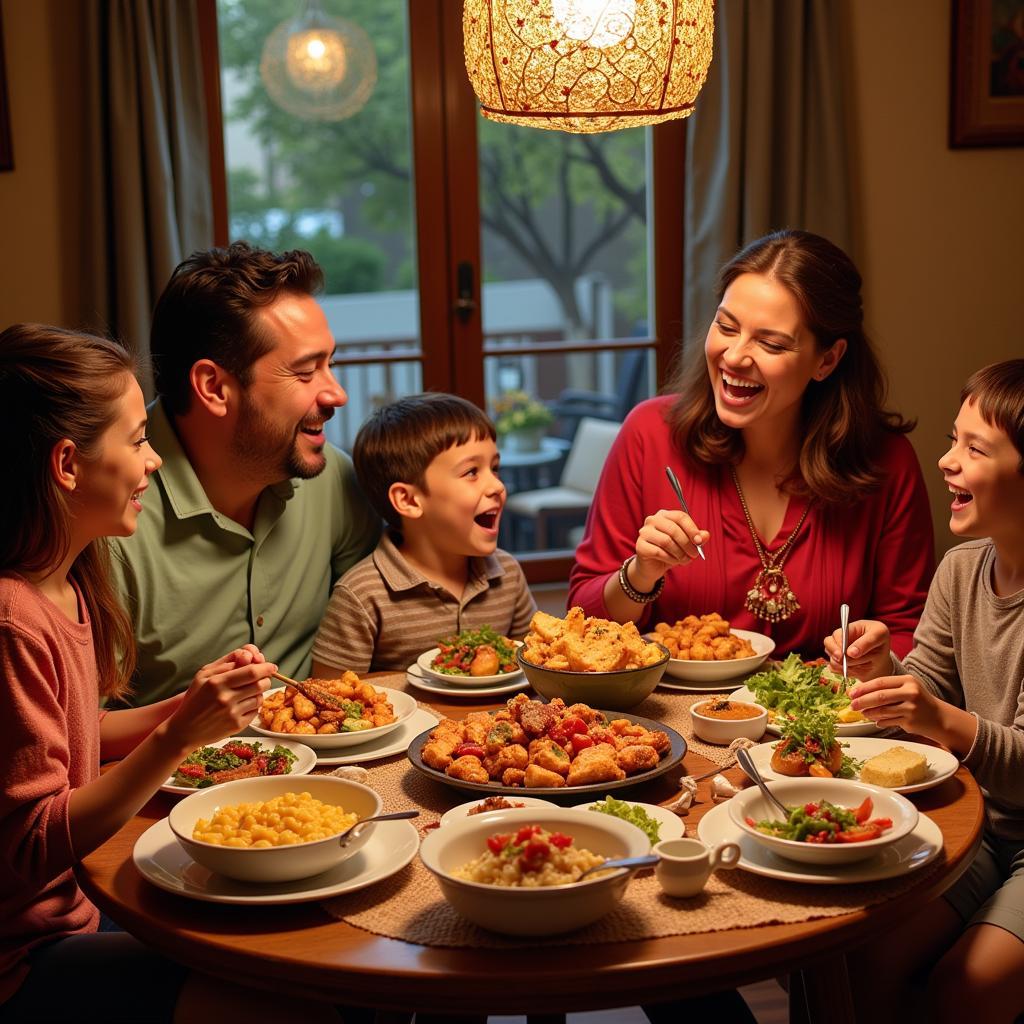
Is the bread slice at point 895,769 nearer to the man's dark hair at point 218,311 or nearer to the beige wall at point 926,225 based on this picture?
the man's dark hair at point 218,311

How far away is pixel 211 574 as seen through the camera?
89.4 inches

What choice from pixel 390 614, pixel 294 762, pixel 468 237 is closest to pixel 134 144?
pixel 468 237

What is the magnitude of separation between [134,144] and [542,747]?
2671 mm

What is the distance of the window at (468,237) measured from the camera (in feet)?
13.1

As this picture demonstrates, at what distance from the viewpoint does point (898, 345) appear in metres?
4.29

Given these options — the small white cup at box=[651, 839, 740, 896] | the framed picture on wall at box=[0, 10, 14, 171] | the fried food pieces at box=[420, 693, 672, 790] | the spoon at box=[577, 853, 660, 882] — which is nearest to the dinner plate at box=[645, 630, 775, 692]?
the fried food pieces at box=[420, 693, 672, 790]

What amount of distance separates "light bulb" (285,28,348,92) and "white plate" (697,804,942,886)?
3.11 m

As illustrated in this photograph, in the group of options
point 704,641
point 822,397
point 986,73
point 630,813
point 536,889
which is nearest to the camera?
point 536,889

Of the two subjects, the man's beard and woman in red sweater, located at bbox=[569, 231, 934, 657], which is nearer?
the man's beard

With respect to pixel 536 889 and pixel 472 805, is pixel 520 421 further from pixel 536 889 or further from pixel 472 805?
pixel 536 889

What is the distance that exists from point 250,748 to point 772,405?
1.21 meters

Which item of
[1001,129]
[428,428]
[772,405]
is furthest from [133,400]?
[1001,129]

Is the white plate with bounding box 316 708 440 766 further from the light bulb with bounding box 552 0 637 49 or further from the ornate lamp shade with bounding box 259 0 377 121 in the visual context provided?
the ornate lamp shade with bounding box 259 0 377 121

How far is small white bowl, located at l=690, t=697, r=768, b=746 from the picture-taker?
1789mm
